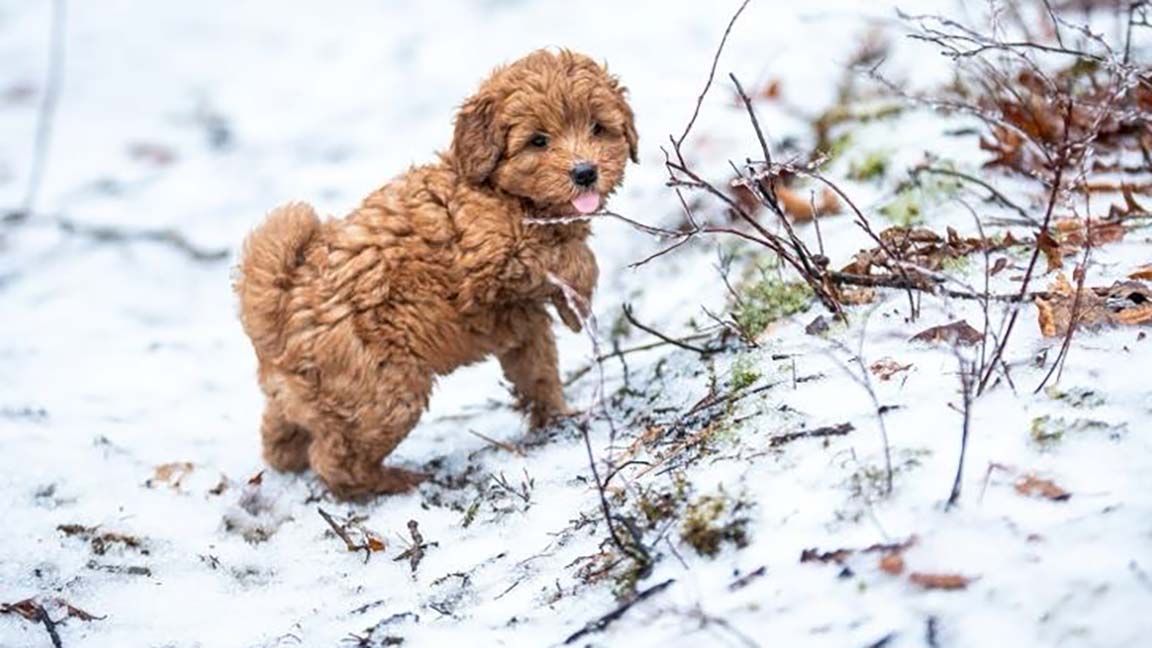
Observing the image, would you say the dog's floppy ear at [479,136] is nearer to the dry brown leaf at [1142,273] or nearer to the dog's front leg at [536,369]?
the dog's front leg at [536,369]

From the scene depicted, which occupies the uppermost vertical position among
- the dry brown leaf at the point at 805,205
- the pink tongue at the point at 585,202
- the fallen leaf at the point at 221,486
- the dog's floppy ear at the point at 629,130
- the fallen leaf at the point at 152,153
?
the fallen leaf at the point at 152,153

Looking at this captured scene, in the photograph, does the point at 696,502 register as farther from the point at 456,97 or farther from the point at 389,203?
the point at 456,97

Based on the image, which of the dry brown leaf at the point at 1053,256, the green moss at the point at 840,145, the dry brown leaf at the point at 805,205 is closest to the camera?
the dry brown leaf at the point at 1053,256

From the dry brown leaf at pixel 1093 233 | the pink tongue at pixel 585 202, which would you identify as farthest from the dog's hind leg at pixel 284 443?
the dry brown leaf at pixel 1093 233

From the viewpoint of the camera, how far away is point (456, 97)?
31.2 ft

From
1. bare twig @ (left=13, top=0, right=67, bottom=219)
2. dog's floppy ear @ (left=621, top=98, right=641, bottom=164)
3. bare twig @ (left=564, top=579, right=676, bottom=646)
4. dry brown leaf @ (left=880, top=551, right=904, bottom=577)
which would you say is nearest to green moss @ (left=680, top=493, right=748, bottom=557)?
bare twig @ (left=564, top=579, right=676, bottom=646)

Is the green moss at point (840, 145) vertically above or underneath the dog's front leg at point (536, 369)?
above

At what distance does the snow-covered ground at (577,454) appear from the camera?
9.09 ft

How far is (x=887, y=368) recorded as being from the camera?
357 cm

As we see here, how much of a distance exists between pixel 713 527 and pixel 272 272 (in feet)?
7.19

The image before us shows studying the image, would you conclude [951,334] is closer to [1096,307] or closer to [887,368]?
[887,368]

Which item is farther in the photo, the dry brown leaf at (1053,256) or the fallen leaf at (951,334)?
the dry brown leaf at (1053,256)

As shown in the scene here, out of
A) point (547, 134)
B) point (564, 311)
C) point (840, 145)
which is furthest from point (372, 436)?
point (840, 145)

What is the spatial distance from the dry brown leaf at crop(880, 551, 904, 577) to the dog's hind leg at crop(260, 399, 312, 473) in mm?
2695
